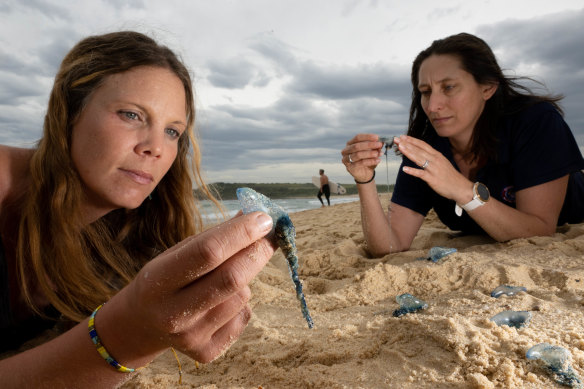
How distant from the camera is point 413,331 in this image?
5.08 feet

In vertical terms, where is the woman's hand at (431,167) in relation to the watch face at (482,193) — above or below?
above

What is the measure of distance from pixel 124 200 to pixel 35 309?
743 millimetres

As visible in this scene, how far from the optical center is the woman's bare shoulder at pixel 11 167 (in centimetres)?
187

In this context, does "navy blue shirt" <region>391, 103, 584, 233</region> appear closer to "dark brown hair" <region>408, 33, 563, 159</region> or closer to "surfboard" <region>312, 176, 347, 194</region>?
"dark brown hair" <region>408, 33, 563, 159</region>

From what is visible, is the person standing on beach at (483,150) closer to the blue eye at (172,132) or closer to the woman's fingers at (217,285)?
the blue eye at (172,132)

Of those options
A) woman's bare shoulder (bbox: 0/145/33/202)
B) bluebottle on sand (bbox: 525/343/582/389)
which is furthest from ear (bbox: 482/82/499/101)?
woman's bare shoulder (bbox: 0/145/33/202)

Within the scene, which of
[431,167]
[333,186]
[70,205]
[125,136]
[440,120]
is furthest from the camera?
[333,186]

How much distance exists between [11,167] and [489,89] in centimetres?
338

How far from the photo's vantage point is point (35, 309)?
193 cm

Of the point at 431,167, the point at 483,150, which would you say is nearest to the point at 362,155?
the point at 431,167

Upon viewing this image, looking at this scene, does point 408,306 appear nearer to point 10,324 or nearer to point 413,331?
point 413,331

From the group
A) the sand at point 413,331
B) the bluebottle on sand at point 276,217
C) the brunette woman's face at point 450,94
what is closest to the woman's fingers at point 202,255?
the bluebottle on sand at point 276,217

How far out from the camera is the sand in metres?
1.29

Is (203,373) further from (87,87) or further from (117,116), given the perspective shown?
(87,87)
